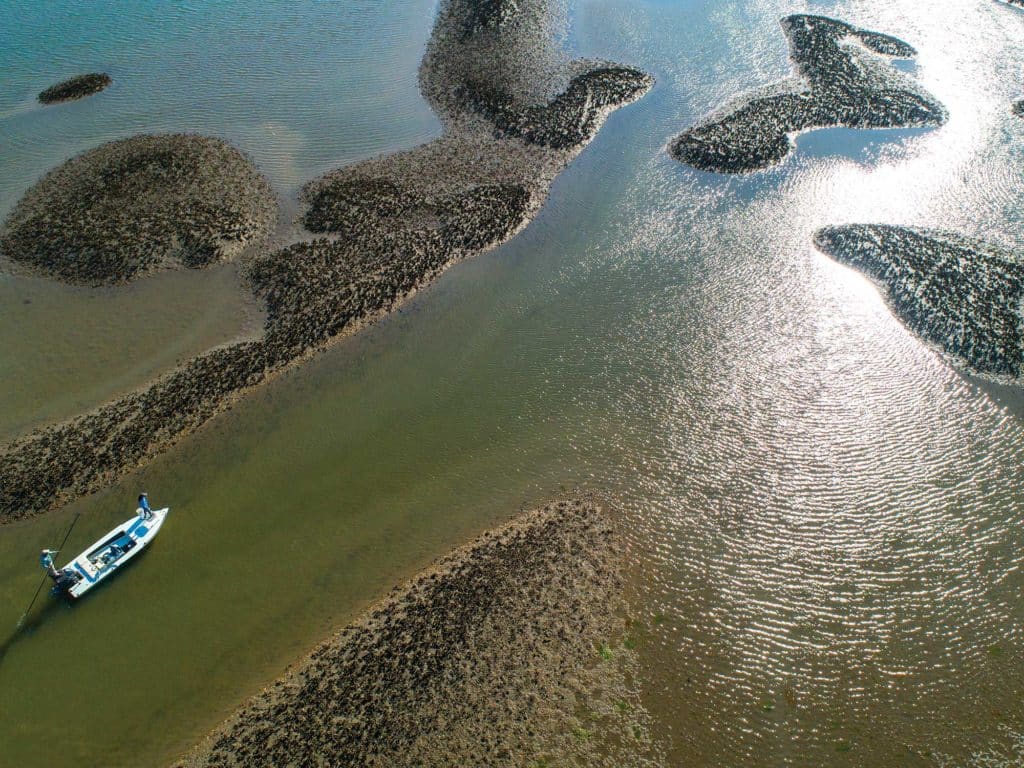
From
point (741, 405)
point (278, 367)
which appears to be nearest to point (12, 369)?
point (278, 367)

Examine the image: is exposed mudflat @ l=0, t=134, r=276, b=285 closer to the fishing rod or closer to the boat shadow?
the fishing rod

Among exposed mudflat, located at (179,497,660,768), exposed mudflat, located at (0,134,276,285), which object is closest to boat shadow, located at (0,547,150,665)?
exposed mudflat, located at (179,497,660,768)

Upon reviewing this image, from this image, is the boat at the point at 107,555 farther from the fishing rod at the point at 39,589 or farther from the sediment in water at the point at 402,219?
the sediment in water at the point at 402,219

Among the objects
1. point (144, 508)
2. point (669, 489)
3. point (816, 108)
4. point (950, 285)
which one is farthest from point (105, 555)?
point (816, 108)

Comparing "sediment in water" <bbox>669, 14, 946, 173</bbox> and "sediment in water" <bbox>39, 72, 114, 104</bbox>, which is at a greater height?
Answer: "sediment in water" <bbox>669, 14, 946, 173</bbox>

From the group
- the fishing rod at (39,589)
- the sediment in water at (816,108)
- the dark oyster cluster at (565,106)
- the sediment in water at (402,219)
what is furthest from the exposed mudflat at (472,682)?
the dark oyster cluster at (565,106)

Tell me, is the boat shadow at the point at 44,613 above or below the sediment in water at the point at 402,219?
below
